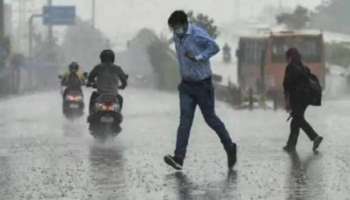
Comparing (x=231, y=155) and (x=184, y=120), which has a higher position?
(x=184, y=120)

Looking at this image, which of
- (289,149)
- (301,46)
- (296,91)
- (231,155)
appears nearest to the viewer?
(231,155)

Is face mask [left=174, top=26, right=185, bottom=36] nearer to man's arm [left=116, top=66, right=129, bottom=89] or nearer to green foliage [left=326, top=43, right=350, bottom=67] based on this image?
man's arm [left=116, top=66, right=129, bottom=89]

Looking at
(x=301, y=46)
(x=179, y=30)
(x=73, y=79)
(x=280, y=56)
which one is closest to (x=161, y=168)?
(x=179, y=30)

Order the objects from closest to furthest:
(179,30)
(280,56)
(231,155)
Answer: (179,30)
(231,155)
(280,56)

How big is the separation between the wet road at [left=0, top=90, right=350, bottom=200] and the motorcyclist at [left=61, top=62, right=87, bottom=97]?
4.63 meters

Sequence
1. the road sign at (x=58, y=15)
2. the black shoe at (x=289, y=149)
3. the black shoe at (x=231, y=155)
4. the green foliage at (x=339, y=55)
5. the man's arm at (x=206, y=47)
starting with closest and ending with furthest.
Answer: the man's arm at (x=206, y=47)
the black shoe at (x=231, y=155)
the black shoe at (x=289, y=149)
the green foliage at (x=339, y=55)
the road sign at (x=58, y=15)

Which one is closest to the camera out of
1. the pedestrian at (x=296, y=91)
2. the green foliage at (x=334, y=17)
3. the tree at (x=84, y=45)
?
the pedestrian at (x=296, y=91)

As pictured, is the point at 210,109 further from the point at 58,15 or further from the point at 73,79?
the point at 58,15

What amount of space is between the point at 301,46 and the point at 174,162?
28475mm

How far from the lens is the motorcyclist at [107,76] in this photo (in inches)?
637

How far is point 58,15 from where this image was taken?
8825 cm

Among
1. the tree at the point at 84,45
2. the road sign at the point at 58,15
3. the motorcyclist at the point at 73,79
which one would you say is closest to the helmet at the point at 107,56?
the motorcyclist at the point at 73,79

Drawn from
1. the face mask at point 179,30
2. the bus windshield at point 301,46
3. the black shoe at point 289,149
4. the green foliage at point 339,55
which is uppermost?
the face mask at point 179,30

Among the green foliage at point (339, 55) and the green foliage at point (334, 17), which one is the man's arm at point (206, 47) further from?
the green foliage at point (334, 17)
